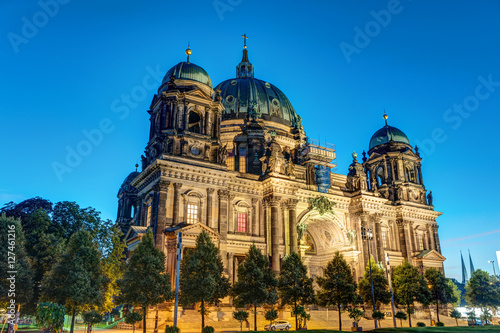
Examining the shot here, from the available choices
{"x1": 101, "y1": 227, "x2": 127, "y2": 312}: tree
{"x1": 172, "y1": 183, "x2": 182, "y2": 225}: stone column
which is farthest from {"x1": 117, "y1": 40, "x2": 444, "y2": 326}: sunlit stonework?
{"x1": 101, "y1": 227, "x2": 127, "y2": 312}: tree

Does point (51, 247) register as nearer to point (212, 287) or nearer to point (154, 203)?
point (154, 203)

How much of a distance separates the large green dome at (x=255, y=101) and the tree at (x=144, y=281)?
3697cm

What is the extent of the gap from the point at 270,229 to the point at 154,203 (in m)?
13.8

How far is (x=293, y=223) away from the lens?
157 ft

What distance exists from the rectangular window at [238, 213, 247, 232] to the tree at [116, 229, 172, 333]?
16573 millimetres

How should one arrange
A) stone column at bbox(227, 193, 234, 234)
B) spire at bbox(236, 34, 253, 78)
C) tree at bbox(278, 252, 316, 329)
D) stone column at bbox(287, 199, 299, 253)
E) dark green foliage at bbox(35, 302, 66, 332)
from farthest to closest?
1. spire at bbox(236, 34, 253, 78)
2. stone column at bbox(287, 199, 299, 253)
3. stone column at bbox(227, 193, 234, 234)
4. tree at bbox(278, 252, 316, 329)
5. dark green foliage at bbox(35, 302, 66, 332)

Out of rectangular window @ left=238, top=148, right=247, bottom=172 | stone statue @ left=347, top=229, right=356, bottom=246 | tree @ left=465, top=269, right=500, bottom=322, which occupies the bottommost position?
tree @ left=465, top=269, right=500, bottom=322

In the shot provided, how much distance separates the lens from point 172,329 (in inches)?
1064

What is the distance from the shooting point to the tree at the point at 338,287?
37.7 meters

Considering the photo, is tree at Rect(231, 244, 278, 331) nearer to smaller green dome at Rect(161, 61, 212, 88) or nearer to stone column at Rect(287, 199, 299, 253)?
stone column at Rect(287, 199, 299, 253)

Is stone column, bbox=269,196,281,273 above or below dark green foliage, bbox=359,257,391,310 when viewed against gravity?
above

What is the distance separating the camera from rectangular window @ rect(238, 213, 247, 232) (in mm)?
46875

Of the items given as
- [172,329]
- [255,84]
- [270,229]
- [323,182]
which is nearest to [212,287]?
[172,329]

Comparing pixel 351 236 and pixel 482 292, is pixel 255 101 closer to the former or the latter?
pixel 351 236
